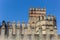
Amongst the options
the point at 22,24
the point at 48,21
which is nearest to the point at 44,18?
the point at 48,21

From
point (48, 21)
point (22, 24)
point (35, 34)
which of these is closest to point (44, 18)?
point (48, 21)

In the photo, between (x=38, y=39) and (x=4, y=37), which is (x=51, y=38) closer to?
(x=38, y=39)

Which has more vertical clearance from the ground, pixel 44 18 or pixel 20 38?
pixel 44 18

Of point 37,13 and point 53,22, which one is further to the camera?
point 37,13

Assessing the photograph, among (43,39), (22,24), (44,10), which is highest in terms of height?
(44,10)

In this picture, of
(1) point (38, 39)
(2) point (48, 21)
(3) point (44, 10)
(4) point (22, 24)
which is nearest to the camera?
(1) point (38, 39)

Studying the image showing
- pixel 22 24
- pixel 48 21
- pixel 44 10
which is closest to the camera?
pixel 48 21

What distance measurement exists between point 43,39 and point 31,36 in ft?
7.45

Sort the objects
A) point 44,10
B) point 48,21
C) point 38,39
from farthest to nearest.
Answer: point 44,10
point 48,21
point 38,39

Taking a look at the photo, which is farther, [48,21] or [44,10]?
[44,10]

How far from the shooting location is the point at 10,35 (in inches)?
1551

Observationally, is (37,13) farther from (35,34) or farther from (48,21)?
(35,34)

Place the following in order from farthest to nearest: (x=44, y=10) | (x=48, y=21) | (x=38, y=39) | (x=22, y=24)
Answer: (x=44, y=10) → (x=22, y=24) → (x=48, y=21) → (x=38, y=39)

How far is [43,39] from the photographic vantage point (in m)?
39.1
